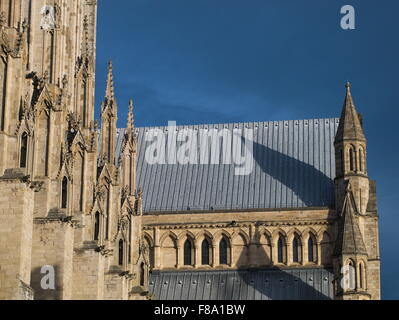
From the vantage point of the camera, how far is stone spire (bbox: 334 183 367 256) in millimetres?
63312

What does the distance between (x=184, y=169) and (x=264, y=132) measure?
629cm

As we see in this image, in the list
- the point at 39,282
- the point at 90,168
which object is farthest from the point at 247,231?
the point at 39,282

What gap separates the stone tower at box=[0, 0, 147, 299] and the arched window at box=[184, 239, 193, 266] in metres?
8.32

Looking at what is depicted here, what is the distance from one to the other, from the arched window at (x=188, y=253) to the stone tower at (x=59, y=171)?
8322 millimetres

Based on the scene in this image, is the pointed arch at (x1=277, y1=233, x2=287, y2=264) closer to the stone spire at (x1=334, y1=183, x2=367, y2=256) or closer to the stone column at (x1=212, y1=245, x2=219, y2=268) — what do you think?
the stone column at (x1=212, y1=245, x2=219, y2=268)

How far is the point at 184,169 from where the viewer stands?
74.0 metres

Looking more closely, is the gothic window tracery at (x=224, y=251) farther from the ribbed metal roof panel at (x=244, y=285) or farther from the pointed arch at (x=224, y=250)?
the ribbed metal roof panel at (x=244, y=285)

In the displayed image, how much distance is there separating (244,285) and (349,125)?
12424 mm

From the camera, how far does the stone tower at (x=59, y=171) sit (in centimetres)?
3556

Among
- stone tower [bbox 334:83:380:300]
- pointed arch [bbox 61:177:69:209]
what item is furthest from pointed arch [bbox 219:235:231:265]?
pointed arch [bbox 61:177:69:209]

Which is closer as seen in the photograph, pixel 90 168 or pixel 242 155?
pixel 90 168

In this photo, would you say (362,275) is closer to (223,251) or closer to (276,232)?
(276,232)

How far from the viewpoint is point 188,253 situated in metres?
70.3
